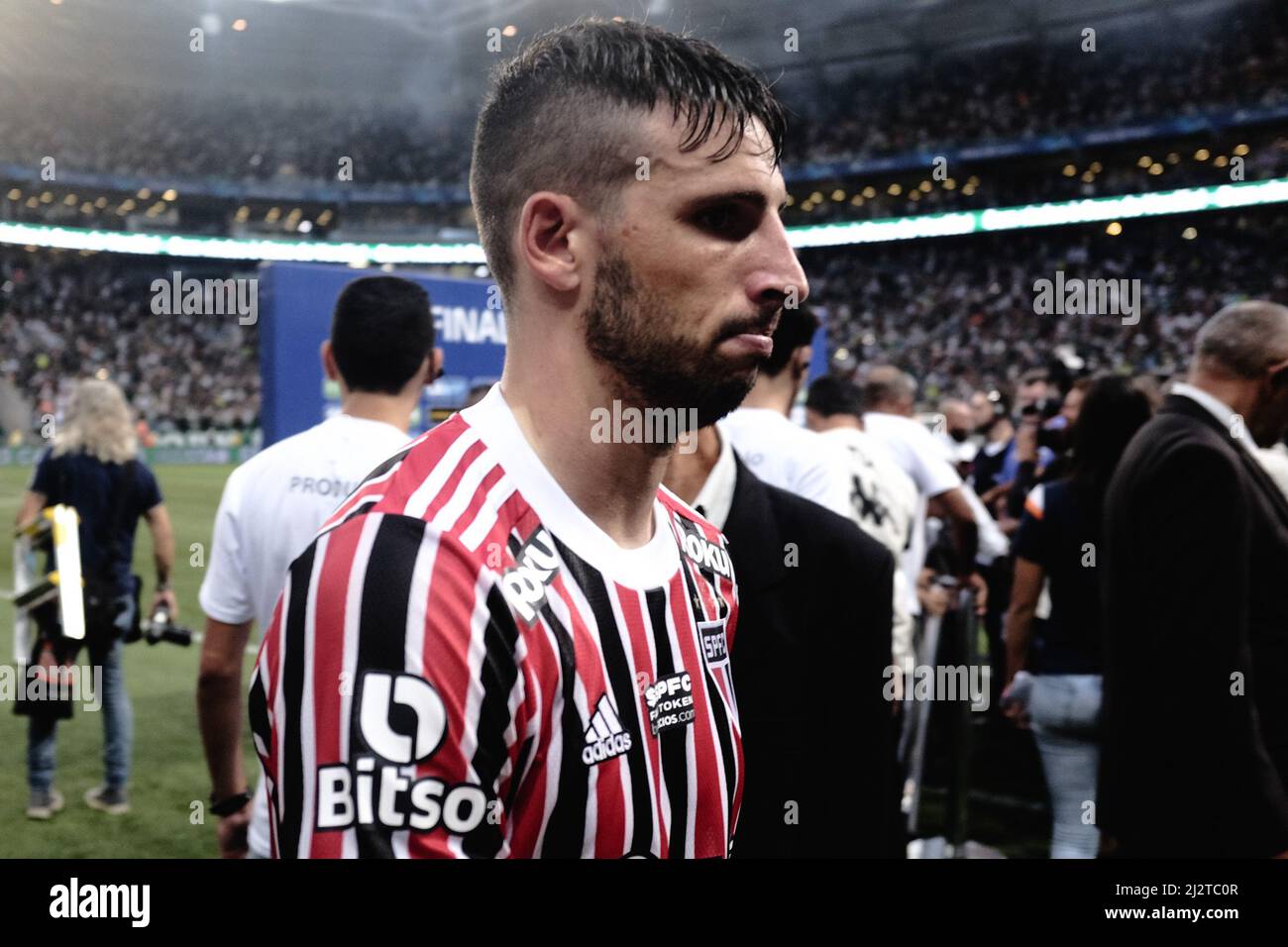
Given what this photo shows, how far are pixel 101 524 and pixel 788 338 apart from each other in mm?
3571

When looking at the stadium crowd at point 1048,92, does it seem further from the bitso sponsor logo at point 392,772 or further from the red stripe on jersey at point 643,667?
the bitso sponsor logo at point 392,772

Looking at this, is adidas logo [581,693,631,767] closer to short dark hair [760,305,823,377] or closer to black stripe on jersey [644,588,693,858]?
black stripe on jersey [644,588,693,858]

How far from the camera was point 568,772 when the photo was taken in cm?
123

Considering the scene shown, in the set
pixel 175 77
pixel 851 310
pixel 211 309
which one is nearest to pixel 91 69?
pixel 175 77

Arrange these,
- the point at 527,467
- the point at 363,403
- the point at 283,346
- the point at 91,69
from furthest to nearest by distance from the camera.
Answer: the point at 91,69, the point at 283,346, the point at 363,403, the point at 527,467

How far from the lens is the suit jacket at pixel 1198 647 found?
2.61m

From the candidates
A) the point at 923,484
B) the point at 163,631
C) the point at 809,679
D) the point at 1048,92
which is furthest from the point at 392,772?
the point at 1048,92

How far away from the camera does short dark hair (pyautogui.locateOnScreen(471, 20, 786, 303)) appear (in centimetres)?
133

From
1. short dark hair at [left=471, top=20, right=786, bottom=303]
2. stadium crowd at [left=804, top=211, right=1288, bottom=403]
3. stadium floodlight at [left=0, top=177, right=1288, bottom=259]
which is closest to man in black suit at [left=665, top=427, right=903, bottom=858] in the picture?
short dark hair at [left=471, top=20, right=786, bottom=303]

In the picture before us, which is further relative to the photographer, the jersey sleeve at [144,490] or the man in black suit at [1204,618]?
the jersey sleeve at [144,490]

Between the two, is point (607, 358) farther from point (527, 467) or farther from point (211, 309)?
point (211, 309)

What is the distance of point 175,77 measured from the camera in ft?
143

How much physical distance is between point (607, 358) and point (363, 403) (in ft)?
6.66

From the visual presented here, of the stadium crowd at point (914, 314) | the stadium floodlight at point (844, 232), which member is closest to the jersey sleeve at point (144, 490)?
the stadium floodlight at point (844, 232)
